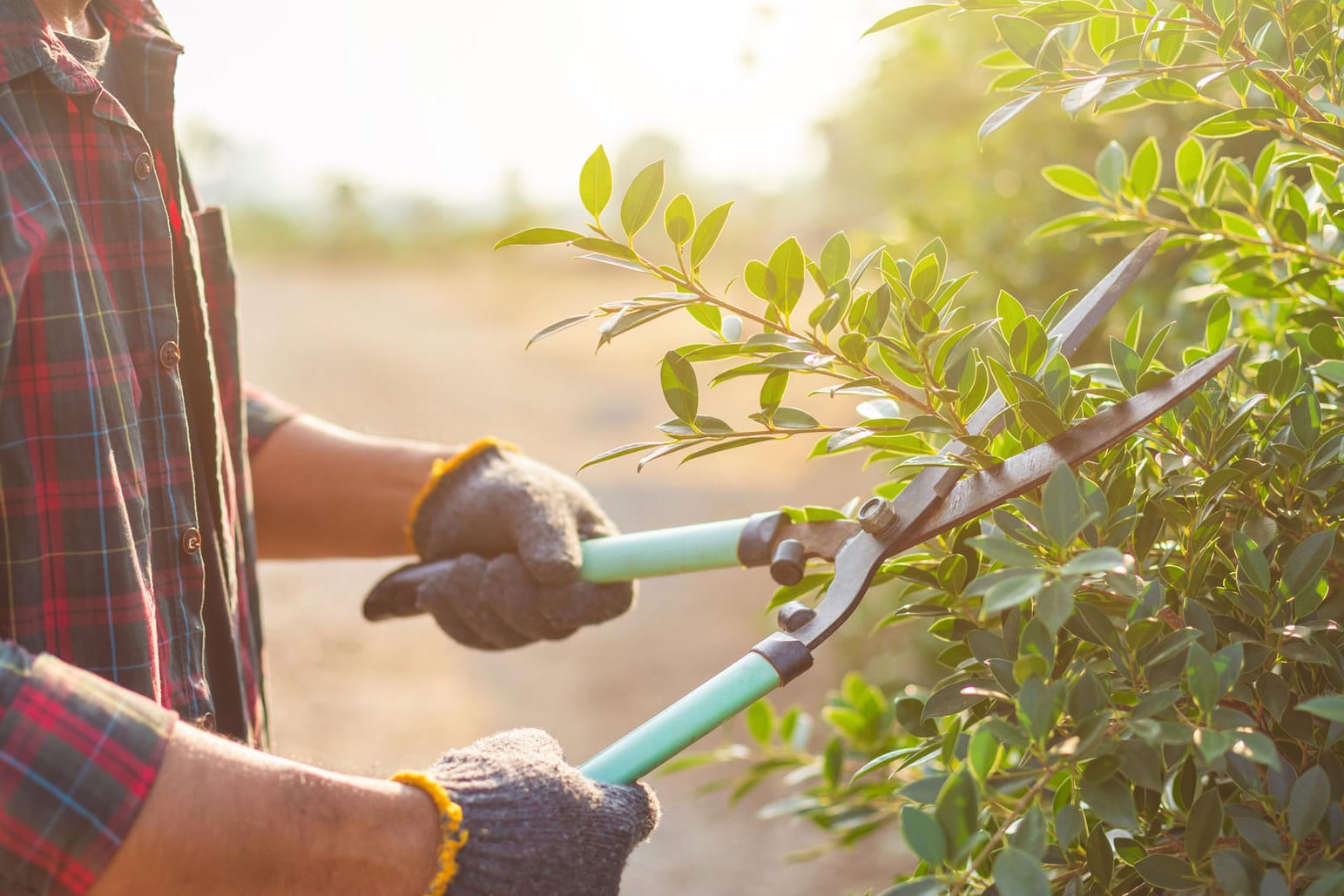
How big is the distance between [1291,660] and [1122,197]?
1.49 ft

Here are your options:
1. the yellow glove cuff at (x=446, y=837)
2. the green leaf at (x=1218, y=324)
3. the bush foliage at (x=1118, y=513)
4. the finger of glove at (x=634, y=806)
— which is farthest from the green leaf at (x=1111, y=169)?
the yellow glove cuff at (x=446, y=837)

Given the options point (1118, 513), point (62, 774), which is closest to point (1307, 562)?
point (1118, 513)

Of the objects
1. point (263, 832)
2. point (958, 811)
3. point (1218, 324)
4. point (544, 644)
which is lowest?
point (544, 644)

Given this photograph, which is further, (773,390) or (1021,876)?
(773,390)

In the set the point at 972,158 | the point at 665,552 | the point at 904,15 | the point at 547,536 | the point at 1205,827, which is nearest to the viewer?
the point at 1205,827

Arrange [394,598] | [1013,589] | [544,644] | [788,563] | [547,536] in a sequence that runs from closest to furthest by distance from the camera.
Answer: [1013,589], [788,563], [547,536], [394,598], [544,644]

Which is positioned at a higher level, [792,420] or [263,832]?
[792,420]

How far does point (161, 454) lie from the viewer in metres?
1.10

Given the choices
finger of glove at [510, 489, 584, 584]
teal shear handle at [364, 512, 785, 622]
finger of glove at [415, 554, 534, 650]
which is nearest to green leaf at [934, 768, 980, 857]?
teal shear handle at [364, 512, 785, 622]

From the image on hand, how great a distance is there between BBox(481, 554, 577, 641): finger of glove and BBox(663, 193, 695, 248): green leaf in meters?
0.63

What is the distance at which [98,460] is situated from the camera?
97cm

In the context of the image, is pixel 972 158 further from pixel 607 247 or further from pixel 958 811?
pixel 958 811

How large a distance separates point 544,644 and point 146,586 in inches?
151

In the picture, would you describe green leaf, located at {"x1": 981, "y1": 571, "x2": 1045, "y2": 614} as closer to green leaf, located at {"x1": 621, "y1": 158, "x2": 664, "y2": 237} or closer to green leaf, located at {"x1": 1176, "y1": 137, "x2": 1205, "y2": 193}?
green leaf, located at {"x1": 621, "y1": 158, "x2": 664, "y2": 237}
